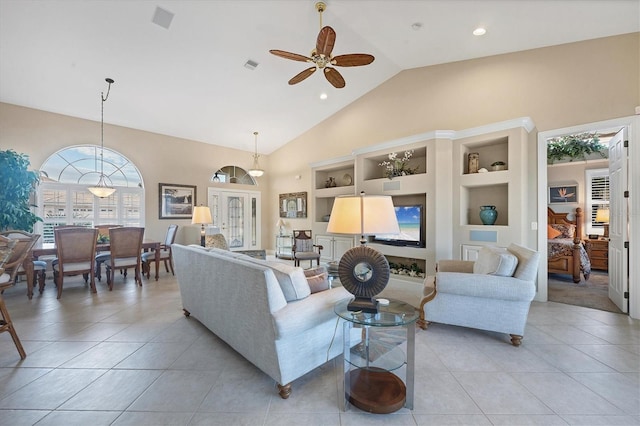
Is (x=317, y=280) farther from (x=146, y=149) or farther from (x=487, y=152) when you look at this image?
(x=146, y=149)

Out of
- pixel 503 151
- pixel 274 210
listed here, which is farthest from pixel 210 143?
pixel 503 151

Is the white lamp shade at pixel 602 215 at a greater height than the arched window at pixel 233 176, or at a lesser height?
lesser

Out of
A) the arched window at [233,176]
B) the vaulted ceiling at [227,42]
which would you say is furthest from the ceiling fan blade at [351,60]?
the arched window at [233,176]

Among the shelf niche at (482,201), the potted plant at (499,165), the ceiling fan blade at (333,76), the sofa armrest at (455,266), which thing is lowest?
the sofa armrest at (455,266)

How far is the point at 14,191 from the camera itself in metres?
4.28

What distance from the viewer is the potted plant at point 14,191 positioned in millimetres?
4180

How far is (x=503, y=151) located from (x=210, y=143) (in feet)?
21.6

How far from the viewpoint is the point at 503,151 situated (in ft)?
13.8

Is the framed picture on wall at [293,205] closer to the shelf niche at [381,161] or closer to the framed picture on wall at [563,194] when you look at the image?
the shelf niche at [381,161]

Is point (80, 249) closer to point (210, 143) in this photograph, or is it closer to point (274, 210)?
point (210, 143)

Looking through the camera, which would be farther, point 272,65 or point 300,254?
point 300,254

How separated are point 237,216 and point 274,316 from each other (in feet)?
21.2

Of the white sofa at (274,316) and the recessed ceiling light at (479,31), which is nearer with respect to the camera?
the white sofa at (274,316)

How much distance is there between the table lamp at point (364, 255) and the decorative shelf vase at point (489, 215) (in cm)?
284
